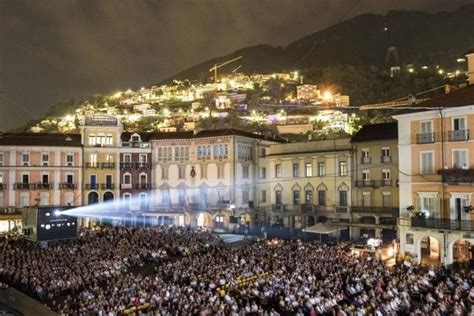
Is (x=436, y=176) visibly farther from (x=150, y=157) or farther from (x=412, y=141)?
(x=150, y=157)

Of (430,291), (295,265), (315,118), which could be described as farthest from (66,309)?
(315,118)

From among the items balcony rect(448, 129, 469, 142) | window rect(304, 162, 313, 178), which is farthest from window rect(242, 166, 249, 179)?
balcony rect(448, 129, 469, 142)

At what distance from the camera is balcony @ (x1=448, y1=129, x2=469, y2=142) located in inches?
1257

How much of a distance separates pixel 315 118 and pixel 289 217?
93361mm

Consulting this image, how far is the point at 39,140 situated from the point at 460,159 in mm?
43283

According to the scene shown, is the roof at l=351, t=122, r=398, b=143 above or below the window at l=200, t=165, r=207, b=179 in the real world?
above

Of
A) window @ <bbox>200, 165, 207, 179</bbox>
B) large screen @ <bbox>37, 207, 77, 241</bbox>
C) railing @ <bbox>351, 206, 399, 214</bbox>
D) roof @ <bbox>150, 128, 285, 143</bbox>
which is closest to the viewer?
large screen @ <bbox>37, 207, 77, 241</bbox>

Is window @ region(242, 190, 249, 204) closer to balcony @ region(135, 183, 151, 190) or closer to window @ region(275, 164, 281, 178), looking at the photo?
window @ region(275, 164, 281, 178)

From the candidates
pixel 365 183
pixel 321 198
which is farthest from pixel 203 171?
pixel 365 183

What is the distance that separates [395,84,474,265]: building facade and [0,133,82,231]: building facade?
36299 millimetres

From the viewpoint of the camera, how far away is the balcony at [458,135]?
31938mm

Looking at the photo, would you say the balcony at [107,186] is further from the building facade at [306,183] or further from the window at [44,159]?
the building facade at [306,183]

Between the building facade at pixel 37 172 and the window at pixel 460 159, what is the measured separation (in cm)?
3950

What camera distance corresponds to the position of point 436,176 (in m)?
33.3
